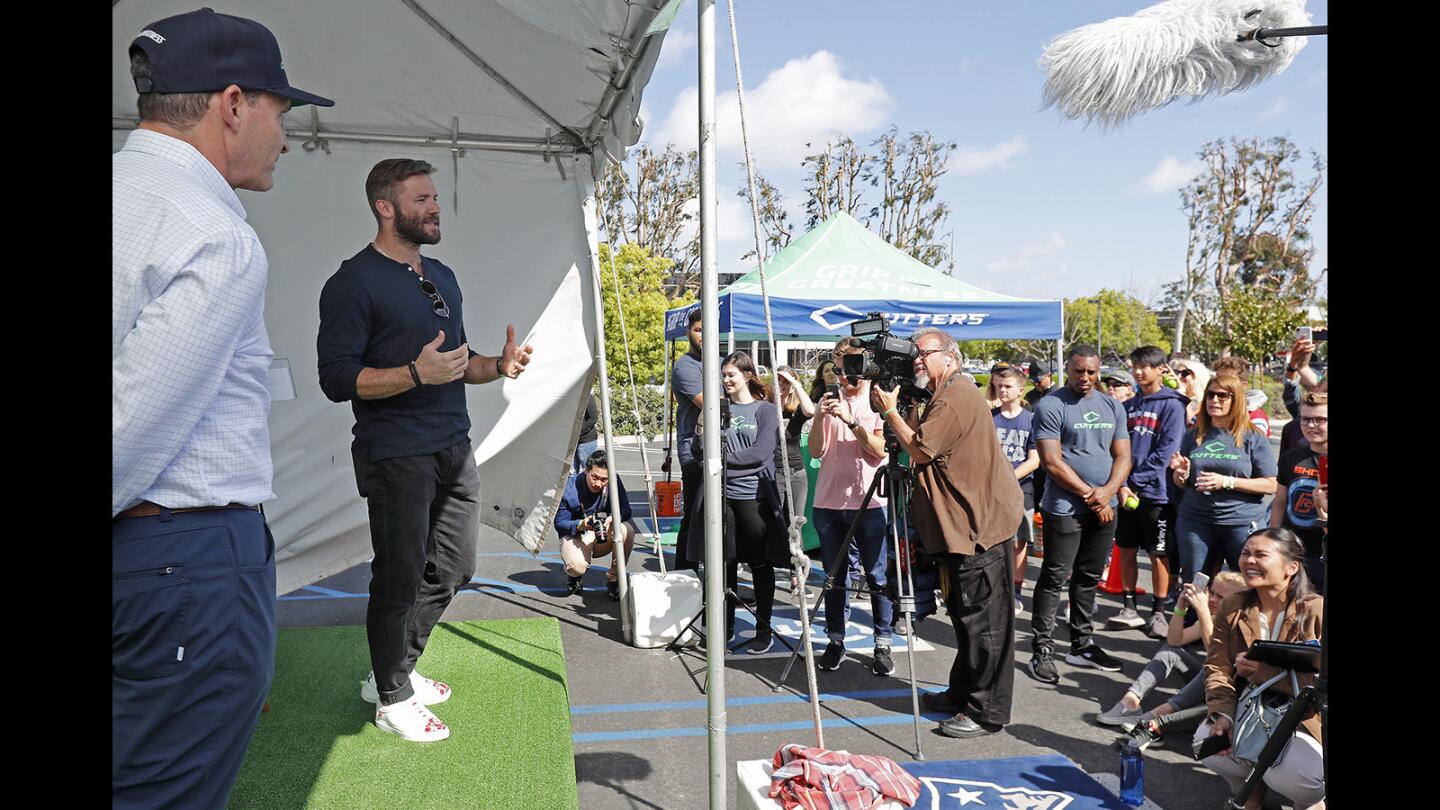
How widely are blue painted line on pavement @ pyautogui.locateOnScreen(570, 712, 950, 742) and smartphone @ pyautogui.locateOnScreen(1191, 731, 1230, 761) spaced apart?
1099mm

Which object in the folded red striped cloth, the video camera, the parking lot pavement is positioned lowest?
the parking lot pavement

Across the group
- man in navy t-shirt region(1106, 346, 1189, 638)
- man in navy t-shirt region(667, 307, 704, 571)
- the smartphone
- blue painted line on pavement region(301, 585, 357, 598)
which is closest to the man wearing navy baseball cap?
the smartphone

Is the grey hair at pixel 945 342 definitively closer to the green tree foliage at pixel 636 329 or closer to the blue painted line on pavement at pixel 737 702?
the blue painted line on pavement at pixel 737 702

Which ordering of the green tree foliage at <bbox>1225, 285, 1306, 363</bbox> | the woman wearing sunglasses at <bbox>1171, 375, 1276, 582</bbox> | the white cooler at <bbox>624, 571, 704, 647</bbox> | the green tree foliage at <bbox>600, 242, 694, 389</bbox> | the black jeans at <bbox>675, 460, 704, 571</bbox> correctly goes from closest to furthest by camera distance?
the woman wearing sunglasses at <bbox>1171, 375, 1276, 582</bbox> < the white cooler at <bbox>624, 571, 704, 647</bbox> < the black jeans at <bbox>675, 460, 704, 571</bbox> < the green tree foliage at <bbox>600, 242, 694, 389</bbox> < the green tree foliage at <bbox>1225, 285, 1306, 363</bbox>

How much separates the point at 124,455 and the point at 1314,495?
472 cm

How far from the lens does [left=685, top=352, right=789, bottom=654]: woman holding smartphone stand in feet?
16.5

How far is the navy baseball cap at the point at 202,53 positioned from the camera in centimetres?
152

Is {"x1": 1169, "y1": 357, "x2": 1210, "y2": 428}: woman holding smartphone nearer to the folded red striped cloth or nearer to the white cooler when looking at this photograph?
the white cooler

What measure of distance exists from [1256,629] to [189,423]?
366 centimetres
